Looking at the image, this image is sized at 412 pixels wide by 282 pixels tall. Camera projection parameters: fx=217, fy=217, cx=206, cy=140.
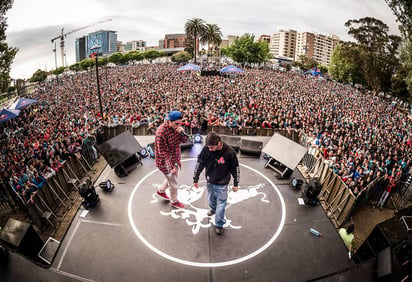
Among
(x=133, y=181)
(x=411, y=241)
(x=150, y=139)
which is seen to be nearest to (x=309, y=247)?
(x=411, y=241)

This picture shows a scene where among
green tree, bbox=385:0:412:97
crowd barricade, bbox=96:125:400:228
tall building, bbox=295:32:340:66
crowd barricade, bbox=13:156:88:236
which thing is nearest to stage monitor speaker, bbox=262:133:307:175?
crowd barricade, bbox=96:125:400:228

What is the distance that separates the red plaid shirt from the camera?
15.0 ft

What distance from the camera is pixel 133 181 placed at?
22.1 feet

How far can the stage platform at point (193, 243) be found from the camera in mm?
4027

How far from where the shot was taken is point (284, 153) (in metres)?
7.30

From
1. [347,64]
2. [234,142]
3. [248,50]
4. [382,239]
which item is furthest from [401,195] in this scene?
[248,50]

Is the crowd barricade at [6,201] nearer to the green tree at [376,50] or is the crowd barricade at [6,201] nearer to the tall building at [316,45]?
the green tree at [376,50]

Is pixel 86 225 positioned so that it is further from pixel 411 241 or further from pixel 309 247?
pixel 411 241

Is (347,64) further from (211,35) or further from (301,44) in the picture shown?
(301,44)

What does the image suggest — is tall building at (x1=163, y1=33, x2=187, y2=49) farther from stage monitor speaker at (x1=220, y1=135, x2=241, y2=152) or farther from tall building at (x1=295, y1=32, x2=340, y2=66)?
stage monitor speaker at (x1=220, y1=135, x2=241, y2=152)

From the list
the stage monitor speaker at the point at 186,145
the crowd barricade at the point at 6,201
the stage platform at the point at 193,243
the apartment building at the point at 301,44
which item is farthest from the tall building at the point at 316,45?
the crowd barricade at the point at 6,201

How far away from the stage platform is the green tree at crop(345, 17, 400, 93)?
3994 cm

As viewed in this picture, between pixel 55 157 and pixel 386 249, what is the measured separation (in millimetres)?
10796

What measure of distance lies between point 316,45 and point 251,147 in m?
204
